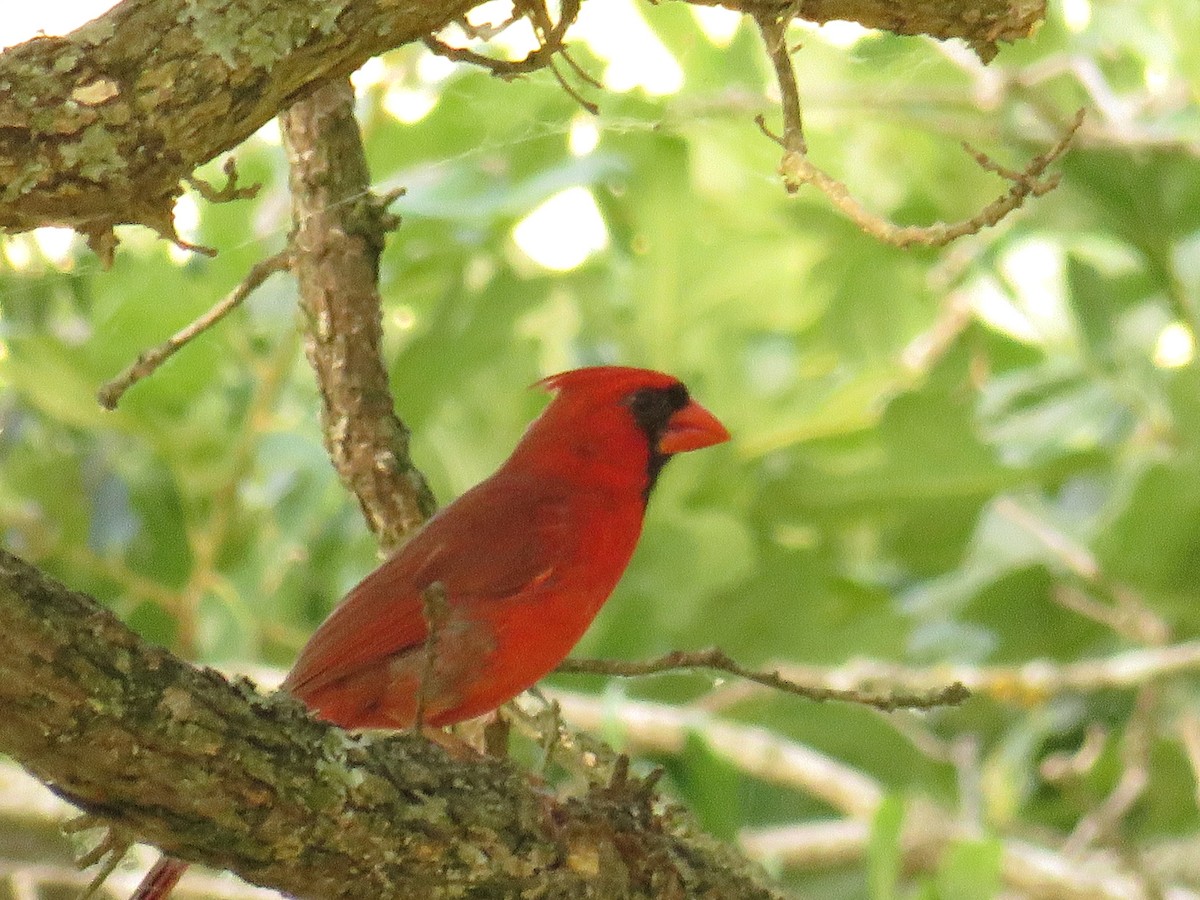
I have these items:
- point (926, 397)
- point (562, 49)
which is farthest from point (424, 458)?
point (562, 49)

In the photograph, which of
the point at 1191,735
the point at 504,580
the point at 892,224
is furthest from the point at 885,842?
the point at 892,224

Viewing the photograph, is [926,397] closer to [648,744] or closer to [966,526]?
[966,526]

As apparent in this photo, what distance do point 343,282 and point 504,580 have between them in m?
0.41

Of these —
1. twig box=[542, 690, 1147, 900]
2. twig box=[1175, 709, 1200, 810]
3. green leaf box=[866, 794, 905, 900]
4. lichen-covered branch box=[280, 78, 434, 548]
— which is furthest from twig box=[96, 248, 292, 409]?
twig box=[1175, 709, 1200, 810]

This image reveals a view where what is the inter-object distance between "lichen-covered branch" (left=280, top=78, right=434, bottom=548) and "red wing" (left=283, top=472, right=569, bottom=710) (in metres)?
0.11

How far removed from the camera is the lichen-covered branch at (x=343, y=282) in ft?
6.47

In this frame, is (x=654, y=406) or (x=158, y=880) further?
(x=654, y=406)

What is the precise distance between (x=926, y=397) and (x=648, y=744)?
0.99 m

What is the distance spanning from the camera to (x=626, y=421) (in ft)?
7.99

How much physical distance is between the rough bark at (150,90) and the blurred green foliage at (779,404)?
75.7 inches

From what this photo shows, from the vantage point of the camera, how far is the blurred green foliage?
3.48 m

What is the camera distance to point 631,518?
2.30 metres

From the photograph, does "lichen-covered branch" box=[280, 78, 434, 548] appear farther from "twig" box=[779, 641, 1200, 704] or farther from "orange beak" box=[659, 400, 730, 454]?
"twig" box=[779, 641, 1200, 704]

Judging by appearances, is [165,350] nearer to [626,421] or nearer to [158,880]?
[158,880]
